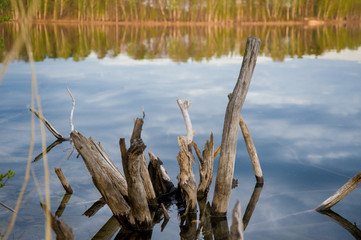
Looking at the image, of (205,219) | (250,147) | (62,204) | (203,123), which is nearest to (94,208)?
(62,204)

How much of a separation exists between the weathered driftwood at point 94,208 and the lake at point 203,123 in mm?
76

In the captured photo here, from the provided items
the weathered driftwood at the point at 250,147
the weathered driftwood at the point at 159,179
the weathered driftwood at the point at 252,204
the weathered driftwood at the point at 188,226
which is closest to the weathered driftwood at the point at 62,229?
the weathered driftwood at the point at 188,226

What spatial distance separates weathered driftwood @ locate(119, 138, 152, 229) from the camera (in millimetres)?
4578

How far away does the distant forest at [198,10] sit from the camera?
7725 centimetres

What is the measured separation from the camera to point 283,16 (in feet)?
298

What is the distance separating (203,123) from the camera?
41.2ft

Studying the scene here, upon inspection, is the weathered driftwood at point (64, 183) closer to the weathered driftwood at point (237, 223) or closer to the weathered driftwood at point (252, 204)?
the weathered driftwood at point (252, 204)

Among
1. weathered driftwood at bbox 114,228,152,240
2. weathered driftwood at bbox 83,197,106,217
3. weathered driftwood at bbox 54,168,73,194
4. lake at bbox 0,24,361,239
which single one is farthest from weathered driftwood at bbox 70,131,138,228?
weathered driftwood at bbox 54,168,73,194

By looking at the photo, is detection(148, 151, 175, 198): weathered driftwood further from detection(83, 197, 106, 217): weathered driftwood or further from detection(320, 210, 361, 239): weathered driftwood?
detection(320, 210, 361, 239): weathered driftwood

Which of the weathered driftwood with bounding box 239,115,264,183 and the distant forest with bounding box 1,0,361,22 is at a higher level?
the distant forest with bounding box 1,0,361,22

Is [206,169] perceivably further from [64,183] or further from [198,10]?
[198,10]

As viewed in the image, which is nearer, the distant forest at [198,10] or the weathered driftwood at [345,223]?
the weathered driftwood at [345,223]

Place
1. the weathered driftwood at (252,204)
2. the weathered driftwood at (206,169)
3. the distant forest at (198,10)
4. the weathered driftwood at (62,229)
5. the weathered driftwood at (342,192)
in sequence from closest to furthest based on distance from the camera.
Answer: the weathered driftwood at (62,229) < the weathered driftwood at (342,192) < the weathered driftwood at (206,169) < the weathered driftwood at (252,204) < the distant forest at (198,10)

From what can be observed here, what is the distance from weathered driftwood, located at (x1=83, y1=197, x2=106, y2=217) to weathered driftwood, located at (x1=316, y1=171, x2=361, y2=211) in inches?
138
